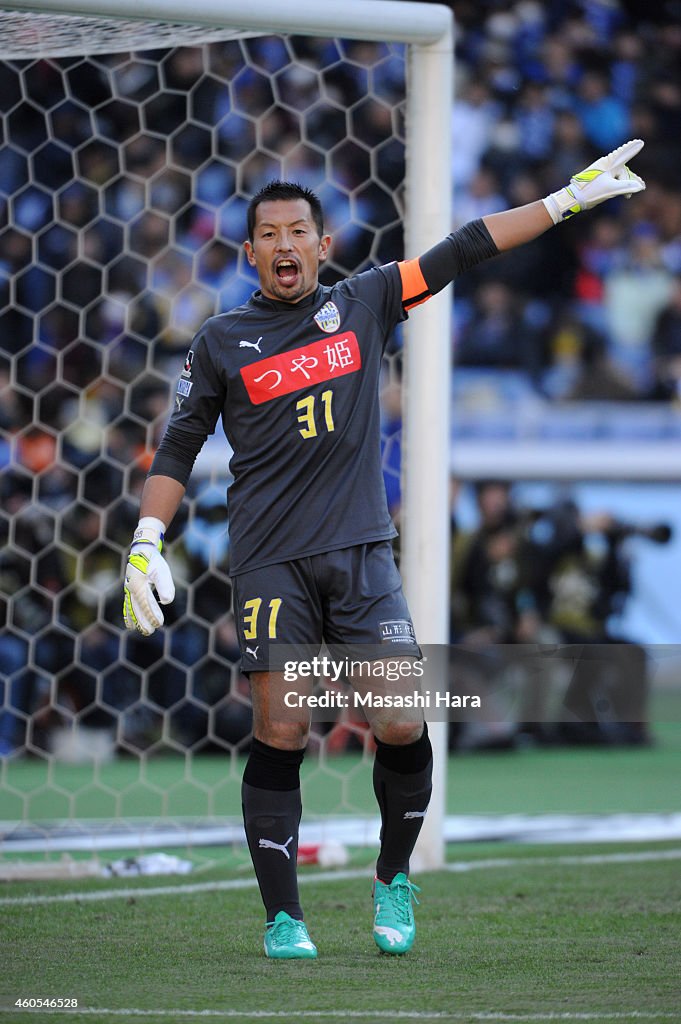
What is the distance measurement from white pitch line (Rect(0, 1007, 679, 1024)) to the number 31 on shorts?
0.91 m

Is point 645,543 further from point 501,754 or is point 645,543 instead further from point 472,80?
point 472,80

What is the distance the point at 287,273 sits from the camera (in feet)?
11.3

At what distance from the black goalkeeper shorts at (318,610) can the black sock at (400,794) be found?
241 mm

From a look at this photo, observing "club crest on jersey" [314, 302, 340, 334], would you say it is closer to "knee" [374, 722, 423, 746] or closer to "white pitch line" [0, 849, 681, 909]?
"knee" [374, 722, 423, 746]

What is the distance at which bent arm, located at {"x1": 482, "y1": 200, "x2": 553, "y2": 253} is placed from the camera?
3479 millimetres

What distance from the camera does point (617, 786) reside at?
7.15 meters

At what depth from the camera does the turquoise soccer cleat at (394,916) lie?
3365mm

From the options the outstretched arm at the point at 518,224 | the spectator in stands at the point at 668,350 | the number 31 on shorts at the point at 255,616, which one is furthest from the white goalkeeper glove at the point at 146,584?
the spectator in stands at the point at 668,350

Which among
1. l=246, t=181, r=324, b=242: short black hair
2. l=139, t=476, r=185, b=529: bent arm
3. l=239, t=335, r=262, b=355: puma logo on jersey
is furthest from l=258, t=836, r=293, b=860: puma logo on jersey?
l=246, t=181, r=324, b=242: short black hair

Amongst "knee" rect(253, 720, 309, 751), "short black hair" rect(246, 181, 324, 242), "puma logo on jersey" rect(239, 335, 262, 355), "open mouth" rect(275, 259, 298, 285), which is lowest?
"knee" rect(253, 720, 309, 751)

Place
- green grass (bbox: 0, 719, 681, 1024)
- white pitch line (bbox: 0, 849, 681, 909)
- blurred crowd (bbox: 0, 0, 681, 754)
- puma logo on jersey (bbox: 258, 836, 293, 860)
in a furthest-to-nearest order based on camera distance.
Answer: blurred crowd (bbox: 0, 0, 681, 754), white pitch line (bbox: 0, 849, 681, 909), puma logo on jersey (bbox: 258, 836, 293, 860), green grass (bbox: 0, 719, 681, 1024)

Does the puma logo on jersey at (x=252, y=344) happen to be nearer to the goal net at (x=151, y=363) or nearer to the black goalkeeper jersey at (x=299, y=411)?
the black goalkeeper jersey at (x=299, y=411)

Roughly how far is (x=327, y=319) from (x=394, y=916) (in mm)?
1354

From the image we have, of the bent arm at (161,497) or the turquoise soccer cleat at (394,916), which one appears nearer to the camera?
the turquoise soccer cleat at (394,916)
